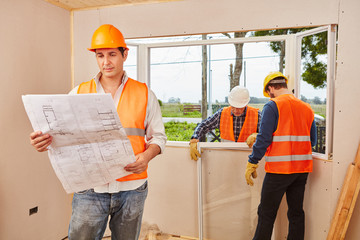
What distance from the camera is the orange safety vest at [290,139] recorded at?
2.40 meters

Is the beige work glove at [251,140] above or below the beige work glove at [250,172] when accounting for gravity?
above

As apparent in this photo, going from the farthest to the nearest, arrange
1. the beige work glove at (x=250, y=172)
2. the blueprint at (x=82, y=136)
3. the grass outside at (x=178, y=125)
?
the grass outside at (x=178, y=125) < the beige work glove at (x=250, y=172) < the blueprint at (x=82, y=136)

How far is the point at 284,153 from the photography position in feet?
7.94

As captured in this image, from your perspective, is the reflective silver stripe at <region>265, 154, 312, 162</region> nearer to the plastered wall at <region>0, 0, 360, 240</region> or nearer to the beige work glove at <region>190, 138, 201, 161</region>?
the plastered wall at <region>0, 0, 360, 240</region>

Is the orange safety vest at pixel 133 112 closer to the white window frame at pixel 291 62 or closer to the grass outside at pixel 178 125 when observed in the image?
the white window frame at pixel 291 62

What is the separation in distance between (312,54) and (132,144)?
1.94m

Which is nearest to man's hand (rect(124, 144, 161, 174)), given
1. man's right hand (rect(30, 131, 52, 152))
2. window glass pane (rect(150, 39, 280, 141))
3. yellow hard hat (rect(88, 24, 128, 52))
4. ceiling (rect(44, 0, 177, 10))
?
man's right hand (rect(30, 131, 52, 152))

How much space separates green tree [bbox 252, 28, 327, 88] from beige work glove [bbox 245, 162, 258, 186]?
2.97ft

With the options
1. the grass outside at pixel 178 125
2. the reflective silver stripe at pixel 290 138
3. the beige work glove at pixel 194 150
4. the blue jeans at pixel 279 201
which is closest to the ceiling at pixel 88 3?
the grass outside at pixel 178 125

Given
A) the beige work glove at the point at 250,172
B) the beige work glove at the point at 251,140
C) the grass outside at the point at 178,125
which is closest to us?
the beige work glove at the point at 250,172

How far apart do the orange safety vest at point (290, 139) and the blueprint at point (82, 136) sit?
1.36 metres

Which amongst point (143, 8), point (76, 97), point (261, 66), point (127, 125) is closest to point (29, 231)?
point (127, 125)

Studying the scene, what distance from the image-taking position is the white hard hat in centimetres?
297

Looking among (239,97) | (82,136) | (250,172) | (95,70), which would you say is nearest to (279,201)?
(250,172)
